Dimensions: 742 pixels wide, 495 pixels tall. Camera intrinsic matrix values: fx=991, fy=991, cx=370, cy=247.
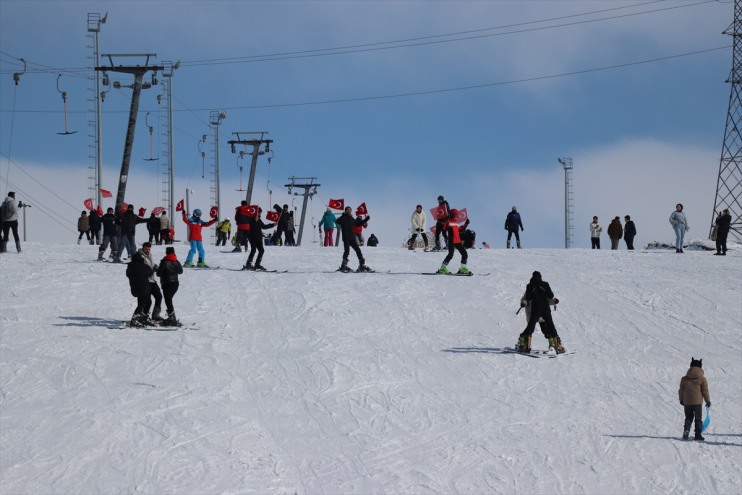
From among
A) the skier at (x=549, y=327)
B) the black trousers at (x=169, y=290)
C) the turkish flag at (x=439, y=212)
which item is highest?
the turkish flag at (x=439, y=212)

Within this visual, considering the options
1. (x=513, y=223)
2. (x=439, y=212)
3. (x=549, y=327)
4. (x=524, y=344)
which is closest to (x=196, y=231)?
(x=439, y=212)

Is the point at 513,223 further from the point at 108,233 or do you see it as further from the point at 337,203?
the point at 108,233

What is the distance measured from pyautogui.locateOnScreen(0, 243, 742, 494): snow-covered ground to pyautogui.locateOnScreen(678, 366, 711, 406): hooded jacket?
640mm

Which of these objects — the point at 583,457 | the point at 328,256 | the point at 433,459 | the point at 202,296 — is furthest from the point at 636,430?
the point at 328,256

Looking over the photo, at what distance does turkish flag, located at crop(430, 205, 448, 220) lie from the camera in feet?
93.2

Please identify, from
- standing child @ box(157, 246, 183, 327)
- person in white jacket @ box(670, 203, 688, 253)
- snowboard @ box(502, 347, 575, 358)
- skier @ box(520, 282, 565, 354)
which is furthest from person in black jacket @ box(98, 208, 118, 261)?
person in white jacket @ box(670, 203, 688, 253)

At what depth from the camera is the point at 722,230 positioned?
109 ft

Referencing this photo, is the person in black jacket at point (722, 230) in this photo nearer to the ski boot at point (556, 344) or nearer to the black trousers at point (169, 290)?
the ski boot at point (556, 344)

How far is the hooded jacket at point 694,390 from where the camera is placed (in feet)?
46.7

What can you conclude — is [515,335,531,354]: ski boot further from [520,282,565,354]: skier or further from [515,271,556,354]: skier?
[520,282,565,354]: skier

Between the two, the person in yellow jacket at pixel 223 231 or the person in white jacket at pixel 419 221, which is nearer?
the person in white jacket at pixel 419 221

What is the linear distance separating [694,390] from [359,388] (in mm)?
5322

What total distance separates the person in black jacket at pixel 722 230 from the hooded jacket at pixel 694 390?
18.8m

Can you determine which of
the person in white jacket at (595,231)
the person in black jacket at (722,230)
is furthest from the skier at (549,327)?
the person in white jacket at (595,231)
